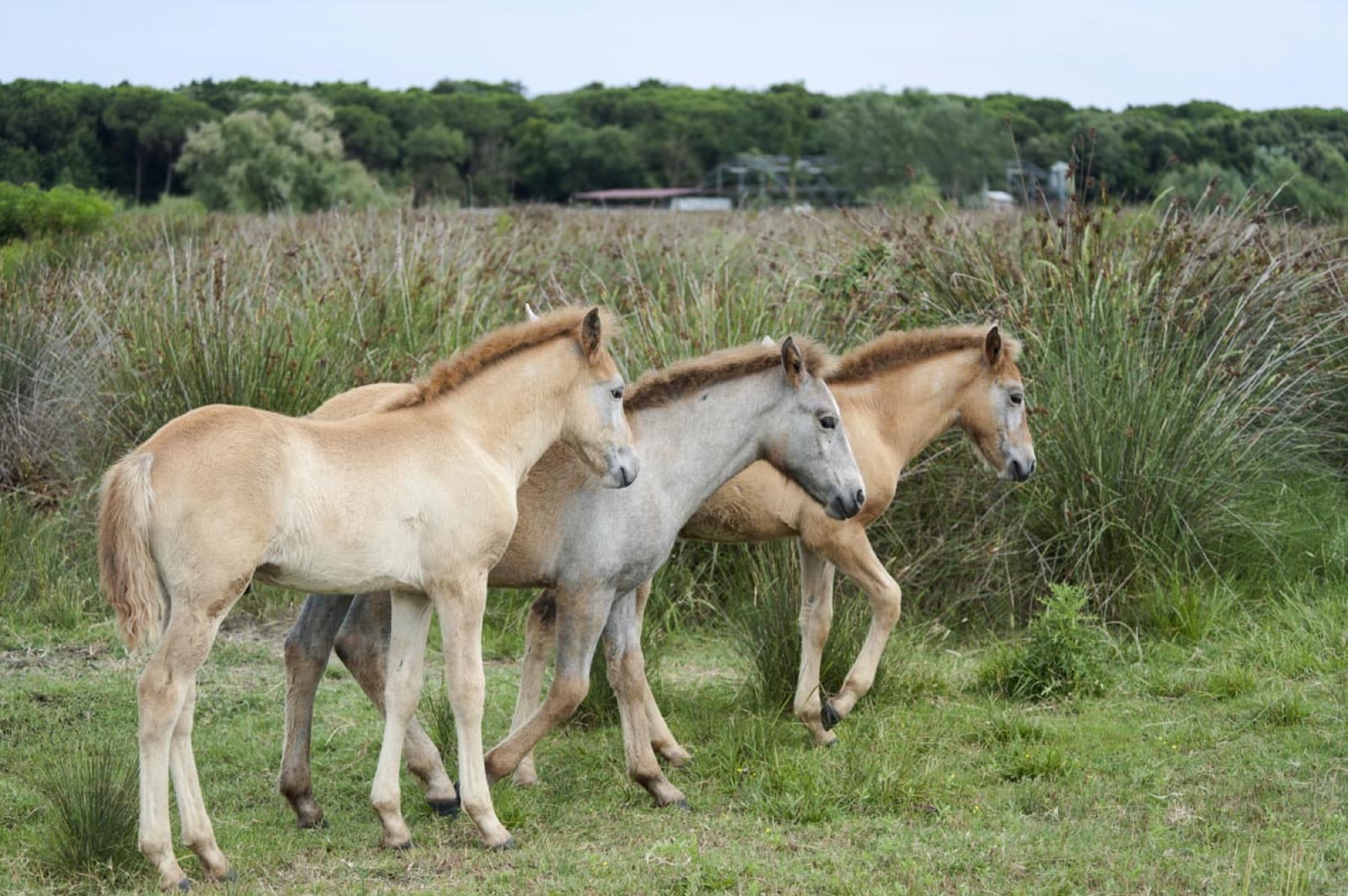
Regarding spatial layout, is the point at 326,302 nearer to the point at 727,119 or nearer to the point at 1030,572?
the point at 1030,572

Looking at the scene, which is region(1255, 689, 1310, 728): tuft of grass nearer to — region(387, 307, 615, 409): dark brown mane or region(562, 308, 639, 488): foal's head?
region(562, 308, 639, 488): foal's head

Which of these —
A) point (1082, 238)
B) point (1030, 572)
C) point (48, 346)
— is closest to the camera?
point (1030, 572)

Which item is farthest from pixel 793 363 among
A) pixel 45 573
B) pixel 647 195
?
pixel 647 195

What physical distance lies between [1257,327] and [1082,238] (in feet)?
4.87

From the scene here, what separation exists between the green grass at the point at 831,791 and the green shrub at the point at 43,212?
8.47m

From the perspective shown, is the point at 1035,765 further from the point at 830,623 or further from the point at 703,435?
the point at 703,435

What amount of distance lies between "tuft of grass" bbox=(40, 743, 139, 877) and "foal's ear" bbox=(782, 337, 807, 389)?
3057mm

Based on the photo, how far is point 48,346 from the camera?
11.2 meters

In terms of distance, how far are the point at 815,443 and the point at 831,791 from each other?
1443 mm

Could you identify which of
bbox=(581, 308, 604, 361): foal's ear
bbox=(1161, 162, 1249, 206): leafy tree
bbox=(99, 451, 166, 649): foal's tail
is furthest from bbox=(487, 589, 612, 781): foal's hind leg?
bbox=(1161, 162, 1249, 206): leafy tree

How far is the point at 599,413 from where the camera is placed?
5832 mm

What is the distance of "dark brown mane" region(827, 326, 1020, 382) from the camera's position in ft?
24.3

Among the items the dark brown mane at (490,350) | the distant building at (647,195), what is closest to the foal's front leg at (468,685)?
the dark brown mane at (490,350)

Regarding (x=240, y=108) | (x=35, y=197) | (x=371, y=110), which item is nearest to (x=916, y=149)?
(x=371, y=110)
